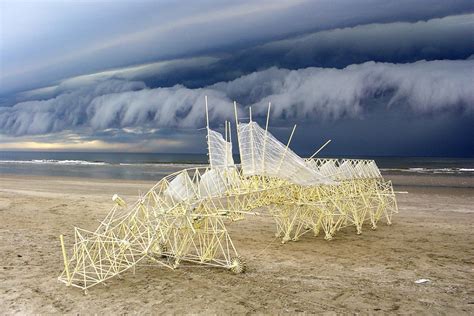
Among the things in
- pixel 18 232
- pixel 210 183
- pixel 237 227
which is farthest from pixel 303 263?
pixel 18 232

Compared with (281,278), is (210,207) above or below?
above

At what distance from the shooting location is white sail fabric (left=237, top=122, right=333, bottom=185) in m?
14.0

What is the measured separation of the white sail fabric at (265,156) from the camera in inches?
552

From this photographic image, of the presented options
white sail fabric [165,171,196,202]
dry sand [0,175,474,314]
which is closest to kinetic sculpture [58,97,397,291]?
white sail fabric [165,171,196,202]

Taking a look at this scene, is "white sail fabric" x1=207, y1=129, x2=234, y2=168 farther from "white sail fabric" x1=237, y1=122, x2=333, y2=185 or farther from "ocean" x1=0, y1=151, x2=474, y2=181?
"ocean" x1=0, y1=151, x2=474, y2=181

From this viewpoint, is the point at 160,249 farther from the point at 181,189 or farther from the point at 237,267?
the point at 237,267

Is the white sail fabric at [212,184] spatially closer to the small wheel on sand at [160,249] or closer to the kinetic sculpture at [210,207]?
the kinetic sculpture at [210,207]

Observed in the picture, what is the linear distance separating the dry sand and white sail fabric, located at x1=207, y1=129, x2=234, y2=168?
3109 millimetres

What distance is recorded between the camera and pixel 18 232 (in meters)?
17.0

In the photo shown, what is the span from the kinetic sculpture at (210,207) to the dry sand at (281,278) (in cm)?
55

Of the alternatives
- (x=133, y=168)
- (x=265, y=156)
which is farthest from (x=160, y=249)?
(x=133, y=168)

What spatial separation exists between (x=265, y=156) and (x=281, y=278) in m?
4.12

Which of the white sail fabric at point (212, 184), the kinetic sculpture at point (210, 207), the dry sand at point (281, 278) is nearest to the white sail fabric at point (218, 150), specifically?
the kinetic sculpture at point (210, 207)

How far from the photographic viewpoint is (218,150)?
14.3 m
